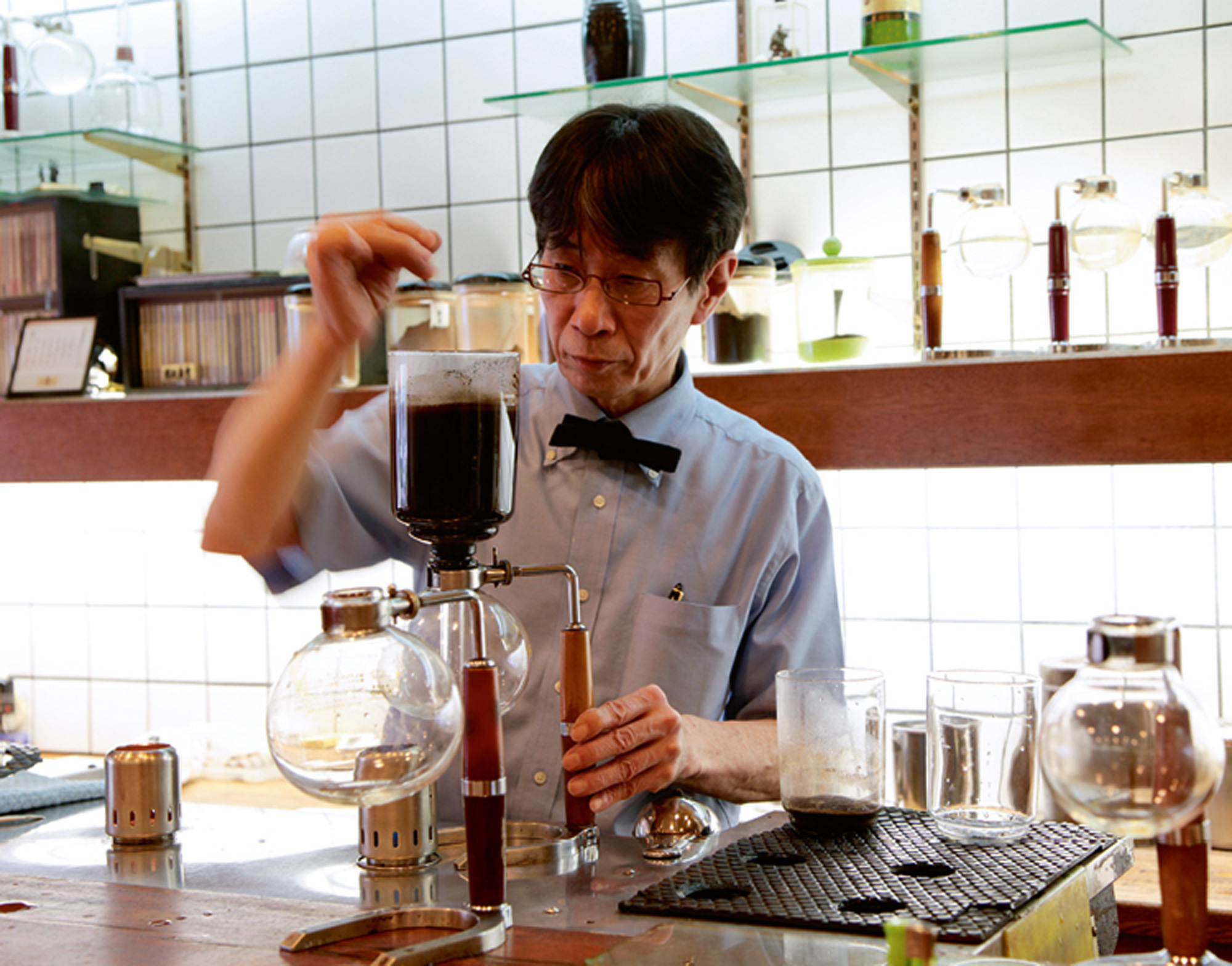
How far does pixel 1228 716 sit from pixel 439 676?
1935 millimetres

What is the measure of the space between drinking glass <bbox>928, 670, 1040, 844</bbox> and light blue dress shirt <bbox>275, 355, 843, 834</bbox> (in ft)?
1.41

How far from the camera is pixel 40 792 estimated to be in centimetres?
163

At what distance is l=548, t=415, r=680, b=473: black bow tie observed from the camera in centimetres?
170

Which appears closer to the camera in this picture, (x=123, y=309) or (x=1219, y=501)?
(x=1219, y=501)

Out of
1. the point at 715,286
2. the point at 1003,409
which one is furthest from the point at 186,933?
the point at 1003,409

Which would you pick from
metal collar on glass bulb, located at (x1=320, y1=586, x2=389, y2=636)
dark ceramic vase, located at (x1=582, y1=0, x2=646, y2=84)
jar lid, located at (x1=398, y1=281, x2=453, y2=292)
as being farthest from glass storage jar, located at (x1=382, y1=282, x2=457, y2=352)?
metal collar on glass bulb, located at (x1=320, y1=586, x2=389, y2=636)

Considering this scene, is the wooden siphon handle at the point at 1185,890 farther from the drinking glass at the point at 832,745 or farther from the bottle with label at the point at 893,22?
the bottle with label at the point at 893,22

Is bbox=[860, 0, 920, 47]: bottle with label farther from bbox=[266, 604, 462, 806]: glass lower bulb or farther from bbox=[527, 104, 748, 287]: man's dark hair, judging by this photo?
bbox=[266, 604, 462, 806]: glass lower bulb

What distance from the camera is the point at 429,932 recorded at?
1.08m

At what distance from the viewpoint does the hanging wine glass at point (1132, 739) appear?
75cm

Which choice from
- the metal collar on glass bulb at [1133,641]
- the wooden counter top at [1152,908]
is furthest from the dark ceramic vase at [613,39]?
the metal collar on glass bulb at [1133,641]

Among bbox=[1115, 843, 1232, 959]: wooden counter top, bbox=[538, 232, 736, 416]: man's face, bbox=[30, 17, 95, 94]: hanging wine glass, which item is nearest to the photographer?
bbox=[538, 232, 736, 416]: man's face

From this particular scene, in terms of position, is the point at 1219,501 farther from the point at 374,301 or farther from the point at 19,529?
the point at 19,529

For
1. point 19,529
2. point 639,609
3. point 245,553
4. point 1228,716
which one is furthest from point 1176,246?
point 19,529
